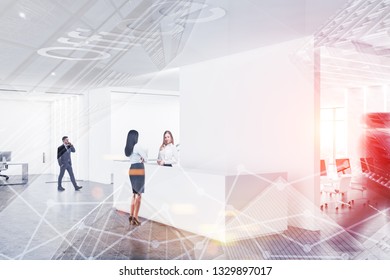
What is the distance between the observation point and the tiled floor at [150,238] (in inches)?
201

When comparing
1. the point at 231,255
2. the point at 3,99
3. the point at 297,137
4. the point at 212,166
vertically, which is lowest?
the point at 231,255

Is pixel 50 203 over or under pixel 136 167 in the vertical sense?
under

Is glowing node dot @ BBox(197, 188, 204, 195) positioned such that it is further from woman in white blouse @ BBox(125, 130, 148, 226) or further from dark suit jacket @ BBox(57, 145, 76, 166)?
dark suit jacket @ BBox(57, 145, 76, 166)

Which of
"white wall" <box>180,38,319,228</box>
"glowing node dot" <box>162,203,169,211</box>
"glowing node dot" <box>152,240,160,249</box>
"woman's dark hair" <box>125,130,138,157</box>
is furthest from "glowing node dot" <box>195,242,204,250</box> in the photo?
"woman's dark hair" <box>125,130,138,157</box>

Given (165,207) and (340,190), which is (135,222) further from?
(340,190)

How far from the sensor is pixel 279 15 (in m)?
5.27

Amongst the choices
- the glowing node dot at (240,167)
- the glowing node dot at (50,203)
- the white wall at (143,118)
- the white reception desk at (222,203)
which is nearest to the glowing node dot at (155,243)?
the white reception desk at (222,203)

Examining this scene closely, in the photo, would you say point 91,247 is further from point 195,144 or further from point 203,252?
point 195,144

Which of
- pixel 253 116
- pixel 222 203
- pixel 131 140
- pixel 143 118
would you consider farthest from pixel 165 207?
pixel 143 118

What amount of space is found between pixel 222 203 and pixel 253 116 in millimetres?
2183

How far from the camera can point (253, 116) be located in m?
7.34

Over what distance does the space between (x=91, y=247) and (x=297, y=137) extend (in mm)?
3488

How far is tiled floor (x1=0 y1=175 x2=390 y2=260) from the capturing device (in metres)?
5.11
